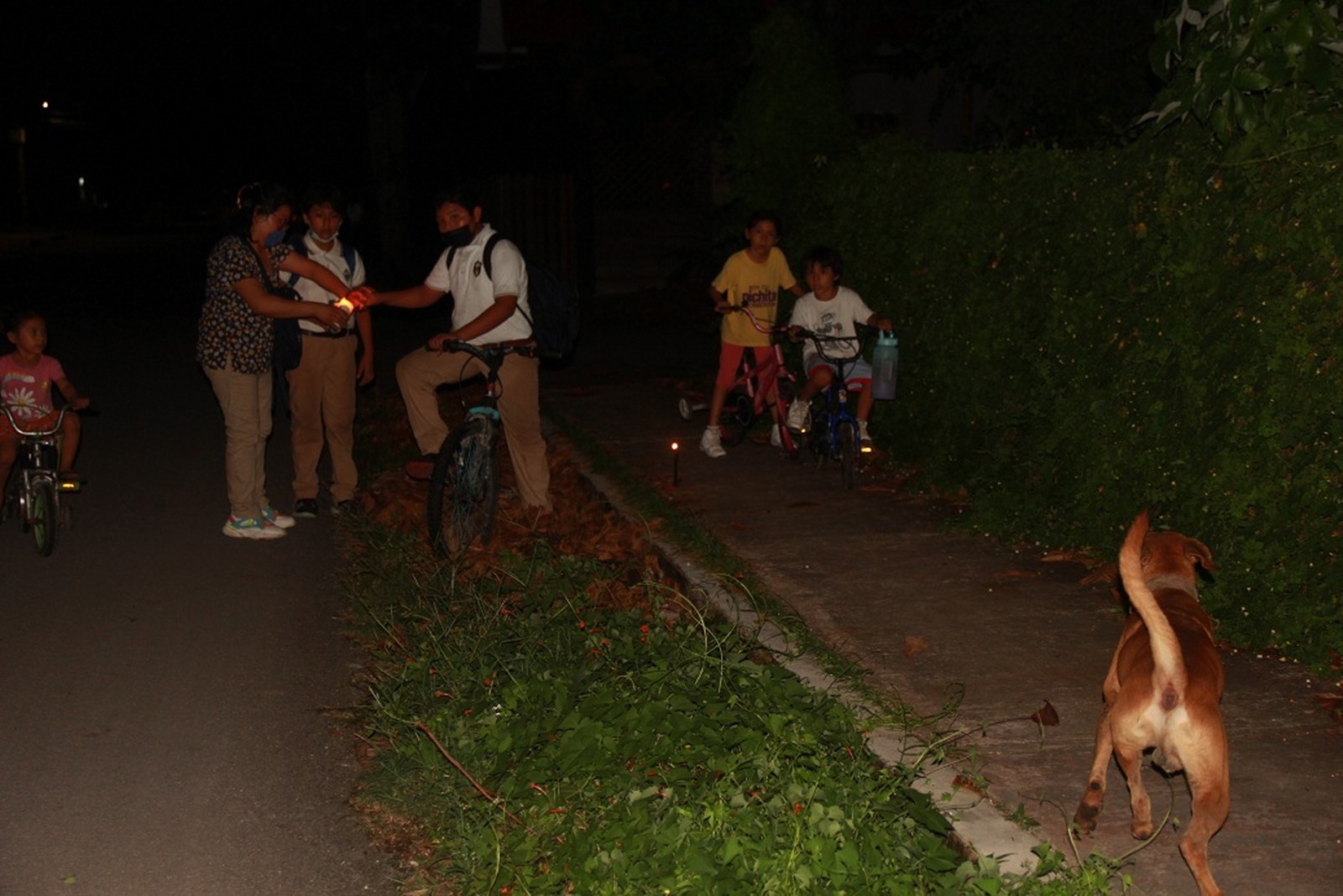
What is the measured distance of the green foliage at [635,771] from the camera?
4.61 meters

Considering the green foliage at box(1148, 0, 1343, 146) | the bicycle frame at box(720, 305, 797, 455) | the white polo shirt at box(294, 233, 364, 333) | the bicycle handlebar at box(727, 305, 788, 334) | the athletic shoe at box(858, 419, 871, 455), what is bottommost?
the athletic shoe at box(858, 419, 871, 455)

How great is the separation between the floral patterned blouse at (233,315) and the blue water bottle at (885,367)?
3.80m

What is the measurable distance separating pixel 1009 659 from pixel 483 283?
3.87 metres

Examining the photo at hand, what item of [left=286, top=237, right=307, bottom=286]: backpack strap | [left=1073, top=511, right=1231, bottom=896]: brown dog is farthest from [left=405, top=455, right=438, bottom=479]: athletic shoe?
[left=1073, top=511, right=1231, bottom=896]: brown dog

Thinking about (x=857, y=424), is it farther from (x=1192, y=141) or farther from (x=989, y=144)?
(x=989, y=144)

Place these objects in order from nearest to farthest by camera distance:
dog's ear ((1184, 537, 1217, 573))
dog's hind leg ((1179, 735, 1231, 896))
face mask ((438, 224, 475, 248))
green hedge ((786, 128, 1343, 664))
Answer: dog's hind leg ((1179, 735, 1231, 896)), dog's ear ((1184, 537, 1217, 573)), green hedge ((786, 128, 1343, 664)), face mask ((438, 224, 475, 248))

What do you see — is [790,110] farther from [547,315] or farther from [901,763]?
[901,763]

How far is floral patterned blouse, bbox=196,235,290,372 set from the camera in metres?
9.16

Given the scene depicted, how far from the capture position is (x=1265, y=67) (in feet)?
22.5

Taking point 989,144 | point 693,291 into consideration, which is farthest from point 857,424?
point 693,291

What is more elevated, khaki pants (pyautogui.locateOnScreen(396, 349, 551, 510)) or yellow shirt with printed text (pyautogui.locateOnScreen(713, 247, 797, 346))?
yellow shirt with printed text (pyautogui.locateOnScreen(713, 247, 797, 346))

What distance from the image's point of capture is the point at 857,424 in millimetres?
10336

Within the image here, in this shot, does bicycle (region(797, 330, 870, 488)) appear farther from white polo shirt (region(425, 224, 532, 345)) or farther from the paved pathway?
white polo shirt (region(425, 224, 532, 345))

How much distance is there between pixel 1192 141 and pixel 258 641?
5.22 meters
